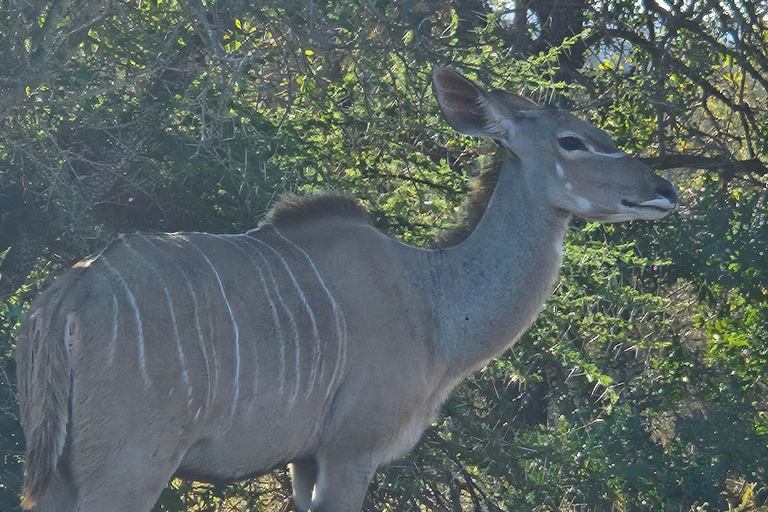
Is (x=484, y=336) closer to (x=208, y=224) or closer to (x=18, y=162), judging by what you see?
(x=208, y=224)

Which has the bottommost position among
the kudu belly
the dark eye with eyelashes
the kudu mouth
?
the kudu belly

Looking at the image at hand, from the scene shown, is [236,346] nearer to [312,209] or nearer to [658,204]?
[312,209]

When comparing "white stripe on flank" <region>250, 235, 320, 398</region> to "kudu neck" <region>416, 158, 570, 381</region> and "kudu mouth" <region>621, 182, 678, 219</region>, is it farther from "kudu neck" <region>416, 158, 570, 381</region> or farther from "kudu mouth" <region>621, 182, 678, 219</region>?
"kudu mouth" <region>621, 182, 678, 219</region>

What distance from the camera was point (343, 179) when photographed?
4.43 meters

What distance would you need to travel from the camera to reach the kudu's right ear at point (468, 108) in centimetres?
373

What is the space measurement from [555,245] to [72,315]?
1.78 meters

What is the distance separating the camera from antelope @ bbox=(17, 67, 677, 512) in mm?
2857

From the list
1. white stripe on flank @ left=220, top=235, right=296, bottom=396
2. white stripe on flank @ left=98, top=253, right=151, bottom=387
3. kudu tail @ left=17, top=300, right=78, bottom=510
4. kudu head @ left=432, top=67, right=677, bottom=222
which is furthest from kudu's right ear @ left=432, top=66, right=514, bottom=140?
kudu tail @ left=17, top=300, right=78, bottom=510

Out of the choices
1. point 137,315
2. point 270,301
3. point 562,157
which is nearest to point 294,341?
point 270,301

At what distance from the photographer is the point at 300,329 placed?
330 centimetres

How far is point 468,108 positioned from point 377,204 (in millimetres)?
761

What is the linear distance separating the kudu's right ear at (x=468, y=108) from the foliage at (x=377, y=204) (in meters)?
0.25

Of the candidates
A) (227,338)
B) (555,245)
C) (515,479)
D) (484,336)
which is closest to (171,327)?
(227,338)

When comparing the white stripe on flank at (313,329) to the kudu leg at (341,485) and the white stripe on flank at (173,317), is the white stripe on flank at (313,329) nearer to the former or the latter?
the kudu leg at (341,485)
